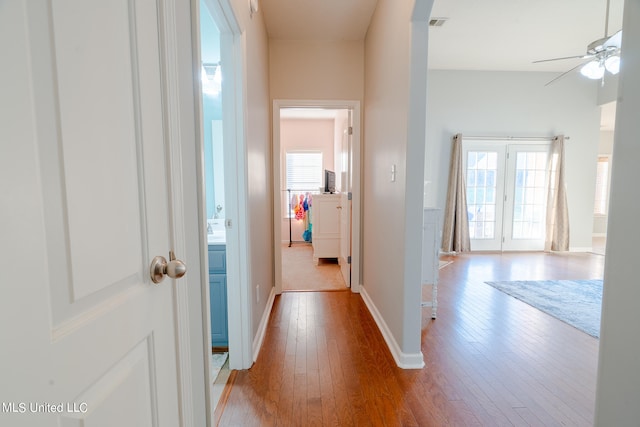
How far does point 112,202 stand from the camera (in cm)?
64

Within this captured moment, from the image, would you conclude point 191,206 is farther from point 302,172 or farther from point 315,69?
point 302,172

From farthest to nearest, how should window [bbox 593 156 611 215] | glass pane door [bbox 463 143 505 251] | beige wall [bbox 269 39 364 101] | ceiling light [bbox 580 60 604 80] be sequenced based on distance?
window [bbox 593 156 611 215]
glass pane door [bbox 463 143 505 251]
beige wall [bbox 269 39 364 101]
ceiling light [bbox 580 60 604 80]

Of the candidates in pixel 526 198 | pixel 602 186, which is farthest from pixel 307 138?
pixel 602 186

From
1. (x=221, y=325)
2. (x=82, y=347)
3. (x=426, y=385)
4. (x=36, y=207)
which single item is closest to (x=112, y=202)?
(x=36, y=207)

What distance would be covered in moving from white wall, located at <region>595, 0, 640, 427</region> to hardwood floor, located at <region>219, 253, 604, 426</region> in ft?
3.29

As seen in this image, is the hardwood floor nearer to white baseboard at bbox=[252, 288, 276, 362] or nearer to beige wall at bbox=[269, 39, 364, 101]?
white baseboard at bbox=[252, 288, 276, 362]

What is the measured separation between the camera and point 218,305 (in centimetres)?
210

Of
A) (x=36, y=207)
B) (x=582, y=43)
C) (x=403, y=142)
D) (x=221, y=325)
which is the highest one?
(x=582, y=43)

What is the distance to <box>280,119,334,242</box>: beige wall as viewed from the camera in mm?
6512

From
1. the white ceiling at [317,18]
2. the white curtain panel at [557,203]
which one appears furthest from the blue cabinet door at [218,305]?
the white curtain panel at [557,203]

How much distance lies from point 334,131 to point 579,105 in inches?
172

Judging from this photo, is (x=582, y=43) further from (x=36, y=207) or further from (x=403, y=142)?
(x=36, y=207)

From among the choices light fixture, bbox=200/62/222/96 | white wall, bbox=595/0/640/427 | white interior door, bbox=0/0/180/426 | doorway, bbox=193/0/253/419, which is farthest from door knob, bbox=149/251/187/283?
light fixture, bbox=200/62/222/96

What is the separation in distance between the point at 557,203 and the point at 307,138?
477 centimetres
